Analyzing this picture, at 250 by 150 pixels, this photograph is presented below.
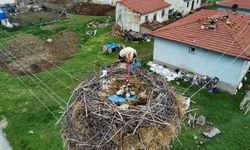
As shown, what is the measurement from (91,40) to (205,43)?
1180cm

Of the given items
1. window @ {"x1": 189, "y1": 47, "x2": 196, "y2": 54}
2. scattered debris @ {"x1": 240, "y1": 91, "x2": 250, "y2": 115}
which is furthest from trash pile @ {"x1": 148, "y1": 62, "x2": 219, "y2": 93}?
scattered debris @ {"x1": 240, "y1": 91, "x2": 250, "y2": 115}

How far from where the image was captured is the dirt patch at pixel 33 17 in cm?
3130

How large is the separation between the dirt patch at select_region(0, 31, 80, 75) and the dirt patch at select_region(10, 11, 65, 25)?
17.9ft

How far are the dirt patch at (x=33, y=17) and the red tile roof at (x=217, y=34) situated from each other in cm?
1751

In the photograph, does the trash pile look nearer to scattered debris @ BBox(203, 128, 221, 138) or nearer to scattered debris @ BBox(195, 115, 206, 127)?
scattered debris @ BBox(195, 115, 206, 127)

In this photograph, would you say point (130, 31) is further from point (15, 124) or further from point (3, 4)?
point (3, 4)

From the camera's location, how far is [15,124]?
1505 centimetres

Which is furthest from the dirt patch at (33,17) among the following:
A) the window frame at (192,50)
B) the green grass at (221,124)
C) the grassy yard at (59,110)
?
the green grass at (221,124)

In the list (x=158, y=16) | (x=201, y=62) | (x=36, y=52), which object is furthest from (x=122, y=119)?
(x=158, y=16)

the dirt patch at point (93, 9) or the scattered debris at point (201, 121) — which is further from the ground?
the dirt patch at point (93, 9)

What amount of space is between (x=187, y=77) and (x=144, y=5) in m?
11.4

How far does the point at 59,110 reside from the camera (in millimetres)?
15898

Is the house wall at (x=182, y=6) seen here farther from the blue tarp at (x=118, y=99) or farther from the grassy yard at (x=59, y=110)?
the blue tarp at (x=118, y=99)

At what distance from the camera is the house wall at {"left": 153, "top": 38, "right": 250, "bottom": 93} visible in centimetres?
1673
